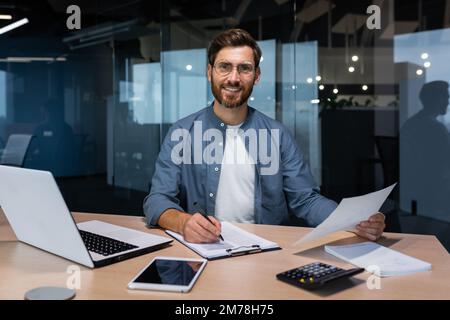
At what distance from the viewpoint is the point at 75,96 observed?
4703 mm

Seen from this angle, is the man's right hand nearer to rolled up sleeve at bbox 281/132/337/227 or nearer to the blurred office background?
rolled up sleeve at bbox 281/132/337/227

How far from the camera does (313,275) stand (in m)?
1.05

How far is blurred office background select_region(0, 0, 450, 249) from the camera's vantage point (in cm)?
409

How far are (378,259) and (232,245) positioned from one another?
39cm

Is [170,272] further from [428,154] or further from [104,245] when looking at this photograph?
[428,154]

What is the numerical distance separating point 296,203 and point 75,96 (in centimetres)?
342

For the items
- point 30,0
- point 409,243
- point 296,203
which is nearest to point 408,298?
point 409,243

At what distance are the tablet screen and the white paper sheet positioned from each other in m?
0.31

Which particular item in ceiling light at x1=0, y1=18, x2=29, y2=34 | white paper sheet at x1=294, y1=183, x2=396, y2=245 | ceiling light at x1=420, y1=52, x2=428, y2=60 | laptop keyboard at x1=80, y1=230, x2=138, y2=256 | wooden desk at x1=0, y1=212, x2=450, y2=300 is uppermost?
ceiling light at x1=0, y1=18, x2=29, y2=34

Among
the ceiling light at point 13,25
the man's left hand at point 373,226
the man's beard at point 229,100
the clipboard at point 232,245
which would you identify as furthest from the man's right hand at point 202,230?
the ceiling light at point 13,25

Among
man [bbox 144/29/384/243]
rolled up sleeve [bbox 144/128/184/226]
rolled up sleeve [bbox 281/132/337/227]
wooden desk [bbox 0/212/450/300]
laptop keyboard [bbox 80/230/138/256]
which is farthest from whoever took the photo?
man [bbox 144/29/384/243]

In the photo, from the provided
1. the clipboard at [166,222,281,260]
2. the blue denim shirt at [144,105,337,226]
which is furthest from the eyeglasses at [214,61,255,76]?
the clipboard at [166,222,281,260]

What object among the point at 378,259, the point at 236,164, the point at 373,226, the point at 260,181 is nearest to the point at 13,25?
the point at 236,164

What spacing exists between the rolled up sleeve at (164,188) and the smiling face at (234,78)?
11.5 inches
